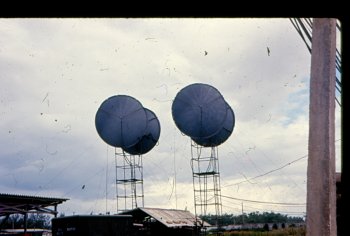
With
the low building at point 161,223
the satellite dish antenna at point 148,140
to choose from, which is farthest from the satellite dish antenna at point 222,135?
the low building at point 161,223

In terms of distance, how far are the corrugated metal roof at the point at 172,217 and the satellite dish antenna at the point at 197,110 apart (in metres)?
5.01

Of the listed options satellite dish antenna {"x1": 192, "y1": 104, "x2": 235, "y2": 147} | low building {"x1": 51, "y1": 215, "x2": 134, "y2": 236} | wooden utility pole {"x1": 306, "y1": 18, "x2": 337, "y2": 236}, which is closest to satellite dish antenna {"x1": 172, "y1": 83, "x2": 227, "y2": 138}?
satellite dish antenna {"x1": 192, "y1": 104, "x2": 235, "y2": 147}

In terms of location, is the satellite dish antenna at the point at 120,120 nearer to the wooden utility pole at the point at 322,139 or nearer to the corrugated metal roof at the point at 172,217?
the corrugated metal roof at the point at 172,217

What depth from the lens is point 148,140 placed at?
102 ft

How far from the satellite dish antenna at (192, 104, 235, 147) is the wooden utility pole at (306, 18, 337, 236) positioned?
20334 millimetres

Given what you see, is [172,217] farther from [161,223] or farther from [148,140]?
[148,140]

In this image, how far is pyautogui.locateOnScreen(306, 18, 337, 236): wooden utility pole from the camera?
694 centimetres

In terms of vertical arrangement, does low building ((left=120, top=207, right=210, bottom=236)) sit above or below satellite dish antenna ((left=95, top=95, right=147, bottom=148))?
below

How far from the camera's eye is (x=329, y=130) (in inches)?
279

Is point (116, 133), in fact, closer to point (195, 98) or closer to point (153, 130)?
point (153, 130)

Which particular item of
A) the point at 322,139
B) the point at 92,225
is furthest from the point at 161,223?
the point at 322,139

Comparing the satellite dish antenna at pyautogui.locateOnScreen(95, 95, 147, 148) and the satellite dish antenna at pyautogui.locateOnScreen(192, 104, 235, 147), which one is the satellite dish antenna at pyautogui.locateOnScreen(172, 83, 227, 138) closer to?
the satellite dish antenna at pyautogui.locateOnScreen(192, 104, 235, 147)

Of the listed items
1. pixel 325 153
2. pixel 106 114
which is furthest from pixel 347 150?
pixel 106 114

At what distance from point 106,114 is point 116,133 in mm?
1408
